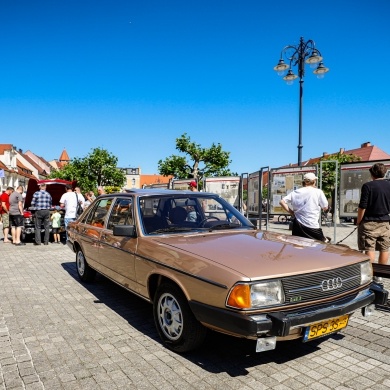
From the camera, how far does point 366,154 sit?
60.9 meters

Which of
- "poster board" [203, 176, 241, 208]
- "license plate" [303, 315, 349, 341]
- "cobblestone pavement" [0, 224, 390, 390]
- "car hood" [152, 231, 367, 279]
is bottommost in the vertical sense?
"cobblestone pavement" [0, 224, 390, 390]

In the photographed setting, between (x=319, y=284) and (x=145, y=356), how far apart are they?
1.81 metres

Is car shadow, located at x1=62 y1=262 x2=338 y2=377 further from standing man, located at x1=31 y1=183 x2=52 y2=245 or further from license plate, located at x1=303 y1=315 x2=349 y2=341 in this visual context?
standing man, located at x1=31 y1=183 x2=52 y2=245

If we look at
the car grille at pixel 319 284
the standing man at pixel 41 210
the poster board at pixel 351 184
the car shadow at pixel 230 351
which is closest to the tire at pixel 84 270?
the car shadow at pixel 230 351

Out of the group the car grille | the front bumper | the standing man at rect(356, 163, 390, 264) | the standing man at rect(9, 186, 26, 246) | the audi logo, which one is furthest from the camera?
the standing man at rect(9, 186, 26, 246)

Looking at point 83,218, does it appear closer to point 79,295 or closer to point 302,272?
point 79,295

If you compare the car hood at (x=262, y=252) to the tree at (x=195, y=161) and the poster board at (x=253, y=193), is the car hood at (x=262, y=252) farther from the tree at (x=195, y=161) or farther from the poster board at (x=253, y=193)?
the tree at (x=195, y=161)

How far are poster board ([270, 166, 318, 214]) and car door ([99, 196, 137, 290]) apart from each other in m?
7.48

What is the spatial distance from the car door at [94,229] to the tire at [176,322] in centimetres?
206

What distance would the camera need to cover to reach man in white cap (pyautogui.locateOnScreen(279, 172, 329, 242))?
5.80 meters

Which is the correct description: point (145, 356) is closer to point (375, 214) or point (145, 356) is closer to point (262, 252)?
point (262, 252)

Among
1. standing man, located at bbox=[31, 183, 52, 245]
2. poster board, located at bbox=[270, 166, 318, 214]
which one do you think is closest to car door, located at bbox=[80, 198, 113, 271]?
standing man, located at bbox=[31, 183, 52, 245]

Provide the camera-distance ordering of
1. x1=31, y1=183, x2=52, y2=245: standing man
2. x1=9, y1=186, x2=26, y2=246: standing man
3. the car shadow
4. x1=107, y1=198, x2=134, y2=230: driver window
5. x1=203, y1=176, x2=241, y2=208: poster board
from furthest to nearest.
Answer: x1=203, y1=176, x2=241, y2=208: poster board → x1=9, y1=186, x2=26, y2=246: standing man → x1=31, y1=183, x2=52, y2=245: standing man → x1=107, y1=198, x2=134, y2=230: driver window → the car shadow

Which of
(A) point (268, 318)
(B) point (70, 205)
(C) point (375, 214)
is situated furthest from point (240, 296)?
(B) point (70, 205)
